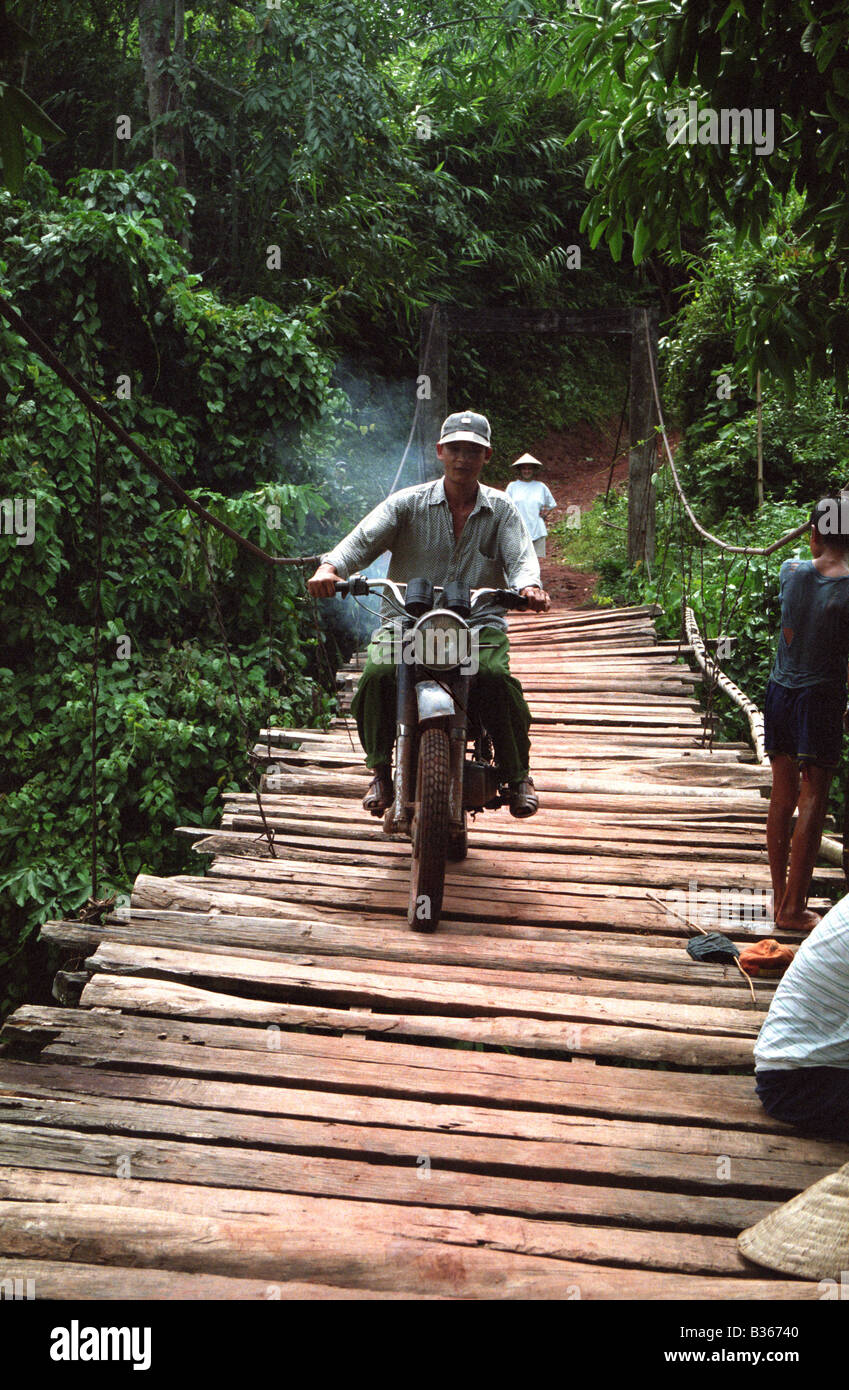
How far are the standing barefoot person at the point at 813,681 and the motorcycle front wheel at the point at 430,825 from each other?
105 cm

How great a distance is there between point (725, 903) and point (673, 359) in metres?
9.97

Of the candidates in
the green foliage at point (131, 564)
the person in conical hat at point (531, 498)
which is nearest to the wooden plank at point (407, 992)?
the green foliage at point (131, 564)

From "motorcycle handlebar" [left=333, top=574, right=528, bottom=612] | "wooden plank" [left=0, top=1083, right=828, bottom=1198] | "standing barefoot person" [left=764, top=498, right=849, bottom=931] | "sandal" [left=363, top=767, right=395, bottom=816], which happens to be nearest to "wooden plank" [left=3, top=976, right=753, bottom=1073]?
"wooden plank" [left=0, top=1083, right=828, bottom=1198]

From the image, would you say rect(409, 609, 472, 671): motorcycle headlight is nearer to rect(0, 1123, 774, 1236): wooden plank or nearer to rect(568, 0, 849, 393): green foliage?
rect(568, 0, 849, 393): green foliage

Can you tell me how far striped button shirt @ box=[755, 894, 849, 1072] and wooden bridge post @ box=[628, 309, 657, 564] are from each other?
8989mm

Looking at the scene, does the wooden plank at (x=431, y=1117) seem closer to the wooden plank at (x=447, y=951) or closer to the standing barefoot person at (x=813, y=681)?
the wooden plank at (x=447, y=951)

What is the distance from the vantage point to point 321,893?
150 inches

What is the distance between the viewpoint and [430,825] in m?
3.37

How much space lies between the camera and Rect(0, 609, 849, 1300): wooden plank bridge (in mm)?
1943

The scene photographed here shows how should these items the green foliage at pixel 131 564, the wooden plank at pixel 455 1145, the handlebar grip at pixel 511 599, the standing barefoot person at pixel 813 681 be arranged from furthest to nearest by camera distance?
the green foliage at pixel 131 564 → the handlebar grip at pixel 511 599 → the standing barefoot person at pixel 813 681 → the wooden plank at pixel 455 1145

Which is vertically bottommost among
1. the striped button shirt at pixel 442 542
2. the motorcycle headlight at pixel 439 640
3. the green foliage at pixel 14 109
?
the motorcycle headlight at pixel 439 640

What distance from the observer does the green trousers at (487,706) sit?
12.2 ft

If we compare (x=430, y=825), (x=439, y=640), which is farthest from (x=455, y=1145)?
(x=439, y=640)

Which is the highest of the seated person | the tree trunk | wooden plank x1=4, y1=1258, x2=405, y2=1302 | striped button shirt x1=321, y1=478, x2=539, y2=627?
the tree trunk
